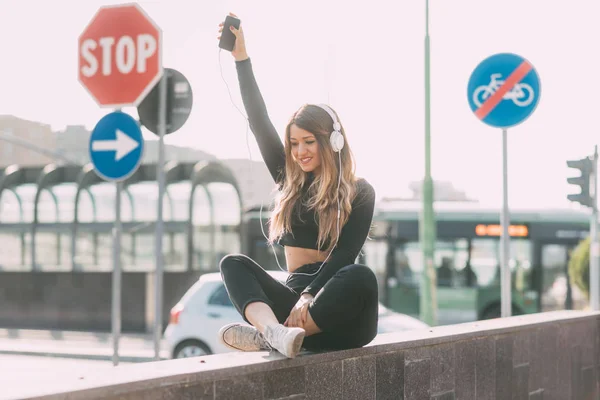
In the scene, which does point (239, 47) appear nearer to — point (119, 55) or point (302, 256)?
point (302, 256)

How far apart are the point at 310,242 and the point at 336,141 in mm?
448

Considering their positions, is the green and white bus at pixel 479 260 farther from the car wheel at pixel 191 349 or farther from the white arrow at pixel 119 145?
the white arrow at pixel 119 145

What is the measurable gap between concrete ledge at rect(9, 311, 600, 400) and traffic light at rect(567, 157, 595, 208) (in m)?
6.90

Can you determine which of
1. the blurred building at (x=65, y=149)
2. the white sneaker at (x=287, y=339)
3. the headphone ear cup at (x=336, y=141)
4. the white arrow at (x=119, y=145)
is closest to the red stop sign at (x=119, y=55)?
the white arrow at (x=119, y=145)

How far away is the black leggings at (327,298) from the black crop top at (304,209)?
14 centimetres

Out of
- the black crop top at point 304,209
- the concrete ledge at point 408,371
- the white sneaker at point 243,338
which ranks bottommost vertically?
the concrete ledge at point 408,371

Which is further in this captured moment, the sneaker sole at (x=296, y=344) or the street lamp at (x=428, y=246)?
the street lamp at (x=428, y=246)

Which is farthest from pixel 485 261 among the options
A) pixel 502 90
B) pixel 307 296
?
pixel 307 296

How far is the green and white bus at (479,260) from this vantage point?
2189 centimetres

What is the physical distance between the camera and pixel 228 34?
15.2ft

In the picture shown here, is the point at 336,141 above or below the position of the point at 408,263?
above

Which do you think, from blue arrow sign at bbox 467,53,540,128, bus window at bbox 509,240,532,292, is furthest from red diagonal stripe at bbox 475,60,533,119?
bus window at bbox 509,240,532,292

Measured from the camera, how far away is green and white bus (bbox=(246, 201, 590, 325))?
2189 cm

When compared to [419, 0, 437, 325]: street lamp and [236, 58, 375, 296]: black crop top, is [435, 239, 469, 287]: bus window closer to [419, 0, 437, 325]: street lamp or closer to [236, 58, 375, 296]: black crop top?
[419, 0, 437, 325]: street lamp
